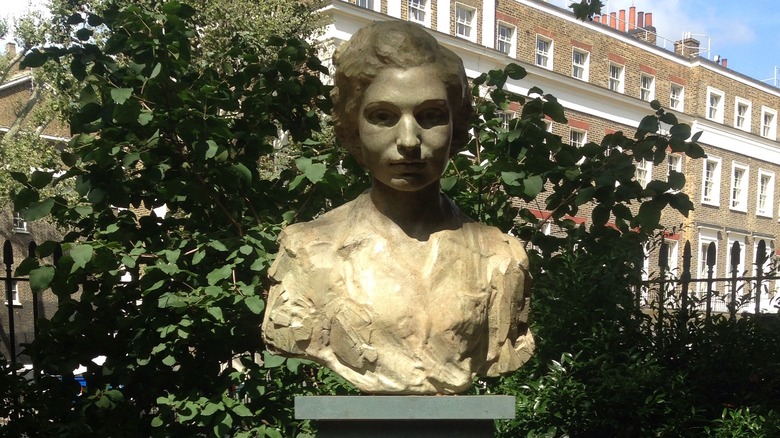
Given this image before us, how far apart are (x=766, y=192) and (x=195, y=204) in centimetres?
3724

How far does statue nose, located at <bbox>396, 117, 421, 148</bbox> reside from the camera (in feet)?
10.9

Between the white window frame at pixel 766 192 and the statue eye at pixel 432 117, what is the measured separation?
3721 cm

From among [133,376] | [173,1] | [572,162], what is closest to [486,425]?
[572,162]

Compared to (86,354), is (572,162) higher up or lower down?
higher up

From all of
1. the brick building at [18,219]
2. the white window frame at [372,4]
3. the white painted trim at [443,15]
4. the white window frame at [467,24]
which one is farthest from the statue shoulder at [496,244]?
the white window frame at [467,24]

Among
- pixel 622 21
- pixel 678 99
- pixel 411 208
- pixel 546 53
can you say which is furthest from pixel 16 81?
pixel 411 208

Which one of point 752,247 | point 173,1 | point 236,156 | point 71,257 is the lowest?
point 752,247

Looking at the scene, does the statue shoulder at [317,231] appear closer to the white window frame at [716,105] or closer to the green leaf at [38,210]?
the green leaf at [38,210]

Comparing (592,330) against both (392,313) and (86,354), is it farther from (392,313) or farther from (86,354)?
(86,354)

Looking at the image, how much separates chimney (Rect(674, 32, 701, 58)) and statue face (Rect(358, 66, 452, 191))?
33.8 m

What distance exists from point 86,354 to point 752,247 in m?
35.8

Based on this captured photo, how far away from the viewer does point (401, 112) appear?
11.1 ft

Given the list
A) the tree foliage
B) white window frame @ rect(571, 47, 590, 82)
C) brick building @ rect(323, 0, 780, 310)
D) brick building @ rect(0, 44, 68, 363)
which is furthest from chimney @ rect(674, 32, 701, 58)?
the tree foliage

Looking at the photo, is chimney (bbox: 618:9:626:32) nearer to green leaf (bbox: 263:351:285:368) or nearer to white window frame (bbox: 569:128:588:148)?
white window frame (bbox: 569:128:588:148)
